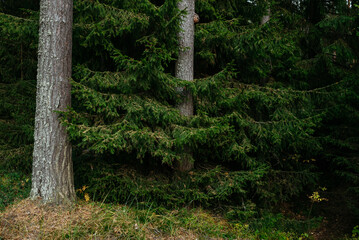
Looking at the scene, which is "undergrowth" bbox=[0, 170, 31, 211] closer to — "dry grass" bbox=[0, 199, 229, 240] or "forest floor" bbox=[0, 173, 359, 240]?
"forest floor" bbox=[0, 173, 359, 240]

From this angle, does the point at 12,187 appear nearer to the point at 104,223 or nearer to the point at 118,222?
the point at 104,223

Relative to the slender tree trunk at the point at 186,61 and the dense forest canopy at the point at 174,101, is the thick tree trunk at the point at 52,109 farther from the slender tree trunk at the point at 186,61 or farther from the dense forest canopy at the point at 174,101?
the slender tree trunk at the point at 186,61

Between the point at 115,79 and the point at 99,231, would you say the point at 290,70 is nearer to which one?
the point at 115,79

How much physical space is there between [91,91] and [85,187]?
207cm

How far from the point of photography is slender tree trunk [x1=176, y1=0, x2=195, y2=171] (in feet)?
19.2

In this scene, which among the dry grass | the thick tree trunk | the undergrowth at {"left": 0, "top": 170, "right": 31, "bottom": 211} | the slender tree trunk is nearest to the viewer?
the dry grass

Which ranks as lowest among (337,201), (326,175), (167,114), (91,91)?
(337,201)

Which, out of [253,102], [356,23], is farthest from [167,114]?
[356,23]

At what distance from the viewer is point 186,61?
5.95m

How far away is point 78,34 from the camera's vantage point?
5.29m

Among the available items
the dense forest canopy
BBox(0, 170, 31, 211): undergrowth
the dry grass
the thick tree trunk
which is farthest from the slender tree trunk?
BBox(0, 170, 31, 211): undergrowth

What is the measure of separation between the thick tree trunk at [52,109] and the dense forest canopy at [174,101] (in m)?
0.31

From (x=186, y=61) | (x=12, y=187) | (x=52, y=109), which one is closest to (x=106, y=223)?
(x=52, y=109)

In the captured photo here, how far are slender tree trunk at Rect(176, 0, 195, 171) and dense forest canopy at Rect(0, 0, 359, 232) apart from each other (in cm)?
20
